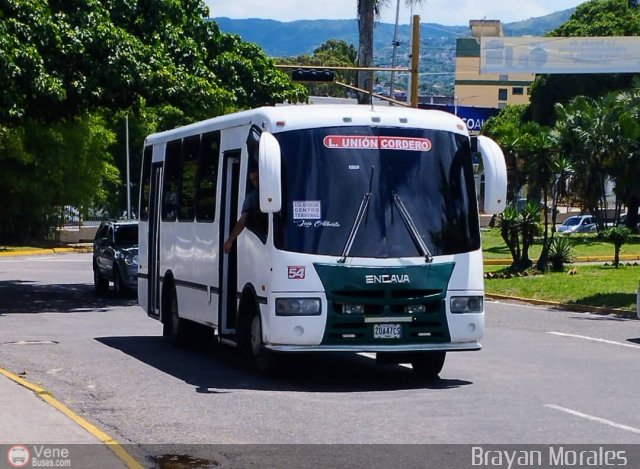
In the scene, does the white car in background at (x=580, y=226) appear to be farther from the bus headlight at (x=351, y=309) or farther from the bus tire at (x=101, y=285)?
the bus headlight at (x=351, y=309)

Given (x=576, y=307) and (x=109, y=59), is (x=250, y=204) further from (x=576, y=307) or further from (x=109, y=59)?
(x=576, y=307)

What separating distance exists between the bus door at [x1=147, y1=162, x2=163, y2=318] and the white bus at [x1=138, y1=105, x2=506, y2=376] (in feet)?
15.9

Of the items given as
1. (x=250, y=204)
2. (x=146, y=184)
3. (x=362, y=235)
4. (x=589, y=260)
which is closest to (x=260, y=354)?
(x=250, y=204)

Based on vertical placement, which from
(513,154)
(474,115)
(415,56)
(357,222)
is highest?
(474,115)

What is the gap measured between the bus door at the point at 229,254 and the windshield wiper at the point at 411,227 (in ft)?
7.64

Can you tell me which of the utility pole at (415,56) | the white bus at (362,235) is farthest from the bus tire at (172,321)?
the utility pole at (415,56)

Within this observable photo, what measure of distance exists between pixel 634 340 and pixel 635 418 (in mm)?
9420

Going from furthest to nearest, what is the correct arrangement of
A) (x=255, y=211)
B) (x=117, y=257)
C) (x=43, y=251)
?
(x=43, y=251) → (x=117, y=257) → (x=255, y=211)

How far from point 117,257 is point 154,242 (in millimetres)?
10410

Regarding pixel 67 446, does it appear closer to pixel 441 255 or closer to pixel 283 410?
pixel 283 410

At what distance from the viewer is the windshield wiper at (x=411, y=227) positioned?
47.2 feet

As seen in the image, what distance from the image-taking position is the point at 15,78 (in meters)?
24.8

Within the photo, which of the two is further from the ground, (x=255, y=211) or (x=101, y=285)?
(x=255, y=211)

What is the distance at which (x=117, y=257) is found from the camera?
100 feet
